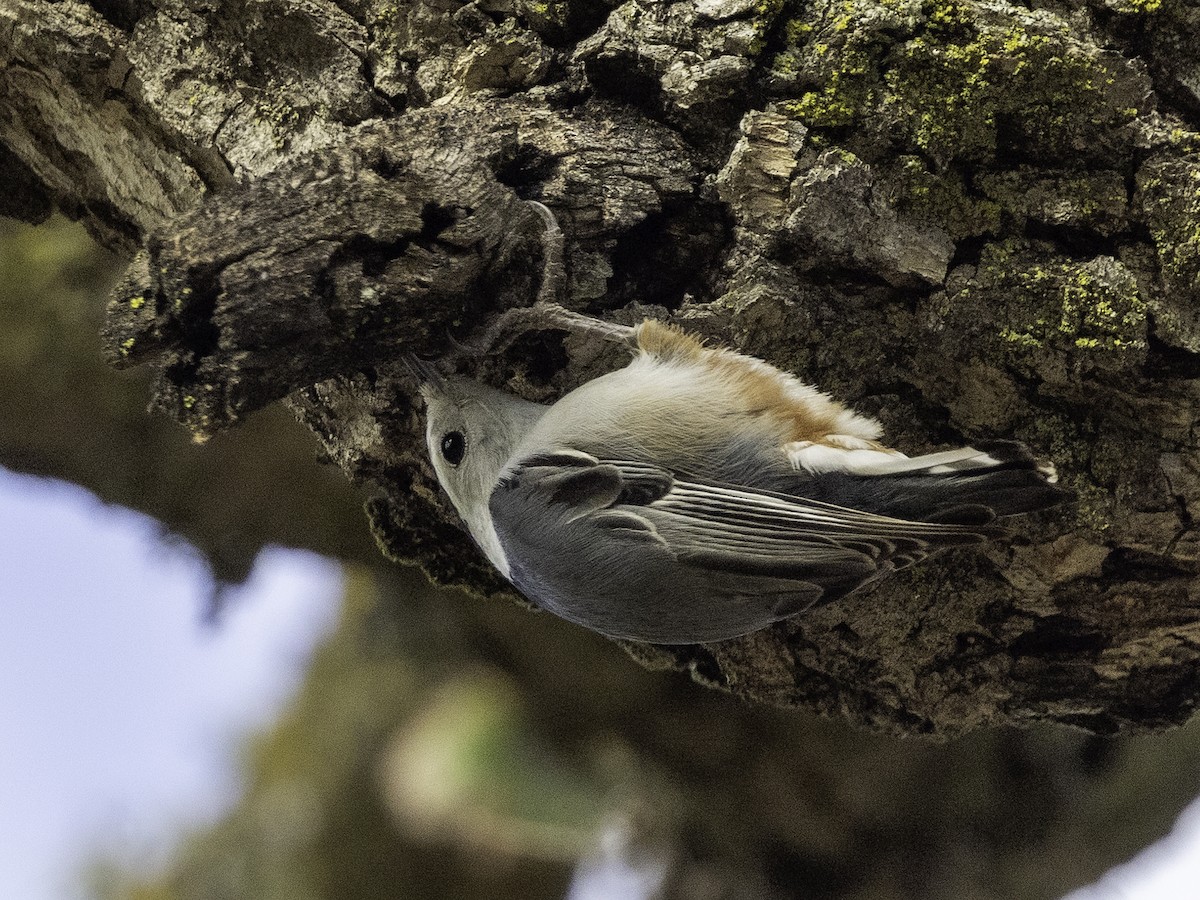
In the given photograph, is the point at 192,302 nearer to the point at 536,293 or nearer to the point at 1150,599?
the point at 536,293

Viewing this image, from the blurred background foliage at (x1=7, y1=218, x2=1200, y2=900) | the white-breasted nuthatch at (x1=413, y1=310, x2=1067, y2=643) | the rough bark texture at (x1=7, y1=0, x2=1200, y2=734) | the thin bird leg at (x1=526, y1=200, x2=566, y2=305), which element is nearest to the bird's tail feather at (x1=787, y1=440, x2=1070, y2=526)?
the white-breasted nuthatch at (x1=413, y1=310, x2=1067, y2=643)

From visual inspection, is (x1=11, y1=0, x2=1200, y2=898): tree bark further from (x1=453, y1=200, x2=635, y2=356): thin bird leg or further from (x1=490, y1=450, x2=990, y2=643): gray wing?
(x1=490, y1=450, x2=990, y2=643): gray wing

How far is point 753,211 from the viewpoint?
161 centimetres

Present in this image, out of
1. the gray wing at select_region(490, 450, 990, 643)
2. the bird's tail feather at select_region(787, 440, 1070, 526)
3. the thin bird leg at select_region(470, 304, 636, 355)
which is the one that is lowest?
the gray wing at select_region(490, 450, 990, 643)

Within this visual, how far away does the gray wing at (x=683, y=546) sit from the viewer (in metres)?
1.51

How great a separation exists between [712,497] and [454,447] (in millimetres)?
493

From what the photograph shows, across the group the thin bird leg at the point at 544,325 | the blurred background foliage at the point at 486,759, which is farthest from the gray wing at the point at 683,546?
the blurred background foliage at the point at 486,759

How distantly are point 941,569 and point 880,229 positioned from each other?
665mm

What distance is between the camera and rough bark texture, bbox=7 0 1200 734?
142 centimetres

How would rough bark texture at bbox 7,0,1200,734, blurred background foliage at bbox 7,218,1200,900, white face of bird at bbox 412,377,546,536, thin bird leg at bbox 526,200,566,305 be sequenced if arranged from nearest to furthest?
rough bark texture at bbox 7,0,1200,734, thin bird leg at bbox 526,200,566,305, white face of bird at bbox 412,377,546,536, blurred background foliage at bbox 7,218,1200,900

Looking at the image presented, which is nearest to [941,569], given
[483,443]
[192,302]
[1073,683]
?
[1073,683]

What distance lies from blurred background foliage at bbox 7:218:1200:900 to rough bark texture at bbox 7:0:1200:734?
0.98 metres

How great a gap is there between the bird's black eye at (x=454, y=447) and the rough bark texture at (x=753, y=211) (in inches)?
5.4

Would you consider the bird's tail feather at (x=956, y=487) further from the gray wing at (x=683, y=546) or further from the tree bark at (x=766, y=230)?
the tree bark at (x=766, y=230)
